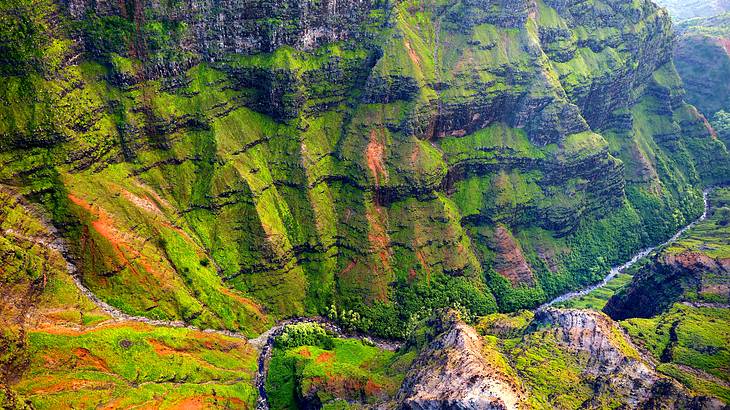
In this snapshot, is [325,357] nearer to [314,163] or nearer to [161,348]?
[161,348]

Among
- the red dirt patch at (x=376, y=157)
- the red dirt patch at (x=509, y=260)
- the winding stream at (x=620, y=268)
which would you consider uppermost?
the red dirt patch at (x=376, y=157)

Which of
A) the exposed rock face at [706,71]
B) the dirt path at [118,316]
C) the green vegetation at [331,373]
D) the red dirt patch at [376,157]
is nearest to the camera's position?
the green vegetation at [331,373]

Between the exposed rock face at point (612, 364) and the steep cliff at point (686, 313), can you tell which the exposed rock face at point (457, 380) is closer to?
the exposed rock face at point (612, 364)

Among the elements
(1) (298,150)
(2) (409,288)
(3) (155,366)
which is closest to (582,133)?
(2) (409,288)

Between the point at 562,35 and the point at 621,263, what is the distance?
6086 cm

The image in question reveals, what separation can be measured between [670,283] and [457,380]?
189ft

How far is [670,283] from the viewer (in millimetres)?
96375

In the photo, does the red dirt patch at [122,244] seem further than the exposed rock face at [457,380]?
Yes

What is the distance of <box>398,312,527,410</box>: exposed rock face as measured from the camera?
56.2 m

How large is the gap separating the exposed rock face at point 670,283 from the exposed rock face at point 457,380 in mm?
44491

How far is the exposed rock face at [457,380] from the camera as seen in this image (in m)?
56.2

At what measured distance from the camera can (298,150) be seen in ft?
369

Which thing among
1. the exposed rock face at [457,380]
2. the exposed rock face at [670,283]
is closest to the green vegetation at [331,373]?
the exposed rock face at [457,380]

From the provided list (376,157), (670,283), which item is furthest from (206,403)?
(670,283)
